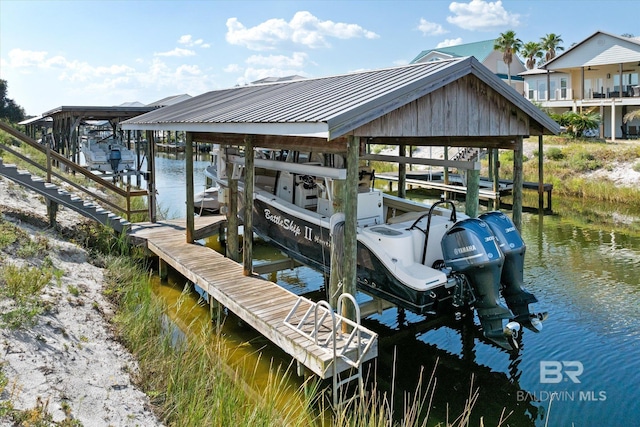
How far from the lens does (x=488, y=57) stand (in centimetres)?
4472

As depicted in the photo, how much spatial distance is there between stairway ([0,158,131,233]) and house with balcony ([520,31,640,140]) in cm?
2816

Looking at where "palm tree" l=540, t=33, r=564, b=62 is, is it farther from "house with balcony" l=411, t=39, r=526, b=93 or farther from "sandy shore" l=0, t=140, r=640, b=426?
"sandy shore" l=0, t=140, r=640, b=426

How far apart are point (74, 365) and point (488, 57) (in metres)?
45.5

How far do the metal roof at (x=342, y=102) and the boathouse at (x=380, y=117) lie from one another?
0.05 ft

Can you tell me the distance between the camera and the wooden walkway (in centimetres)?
591

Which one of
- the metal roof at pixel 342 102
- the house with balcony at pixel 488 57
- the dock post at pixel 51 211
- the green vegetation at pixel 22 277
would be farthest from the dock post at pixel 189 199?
the house with balcony at pixel 488 57

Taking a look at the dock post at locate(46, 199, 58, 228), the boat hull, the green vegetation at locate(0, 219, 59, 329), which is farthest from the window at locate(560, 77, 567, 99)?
the green vegetation at locate(0, 219, 59, 329)

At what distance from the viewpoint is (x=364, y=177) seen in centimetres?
1002

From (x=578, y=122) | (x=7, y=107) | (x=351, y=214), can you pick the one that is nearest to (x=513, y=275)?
(x=351, y=214)

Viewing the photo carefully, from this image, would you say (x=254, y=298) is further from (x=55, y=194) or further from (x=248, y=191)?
(x=55, y=194)

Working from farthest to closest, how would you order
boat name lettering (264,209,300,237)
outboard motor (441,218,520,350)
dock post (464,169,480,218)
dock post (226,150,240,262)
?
dock post (226,150,240,262)
boat name lettering (264,209,300,237)
dock post (464,169,480,218)
outboard motor (441,218,520,350)

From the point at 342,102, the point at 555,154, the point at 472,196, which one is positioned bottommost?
the point at 472,196

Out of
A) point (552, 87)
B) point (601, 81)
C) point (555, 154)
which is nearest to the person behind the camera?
point (555, 154)

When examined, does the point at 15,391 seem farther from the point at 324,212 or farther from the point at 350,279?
the point at 324,212
